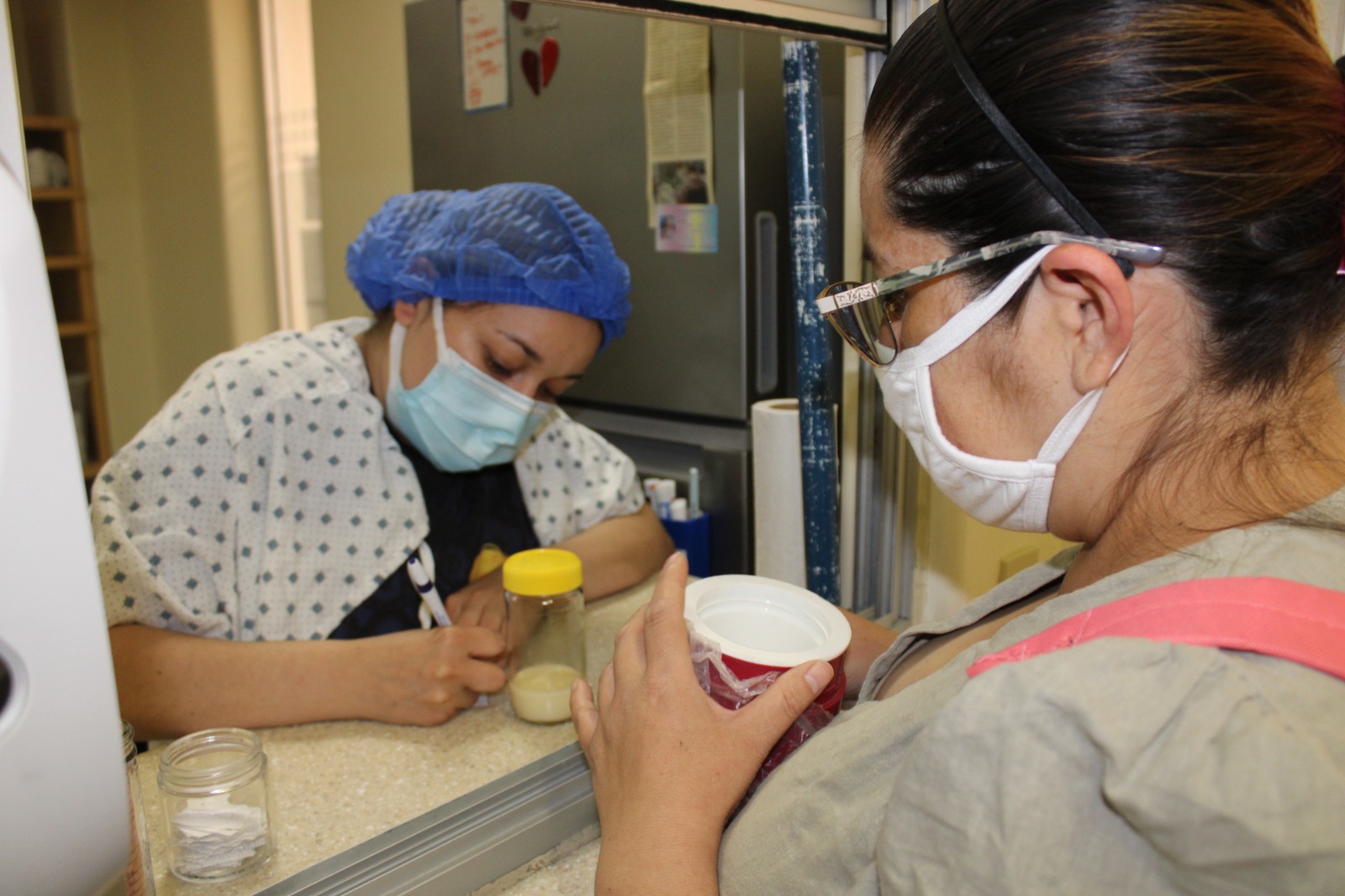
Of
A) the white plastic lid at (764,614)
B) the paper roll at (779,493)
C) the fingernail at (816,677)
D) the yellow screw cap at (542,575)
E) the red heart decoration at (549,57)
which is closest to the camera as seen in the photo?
the fingernail at (816,677)

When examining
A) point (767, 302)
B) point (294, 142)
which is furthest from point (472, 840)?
point (294, 142)

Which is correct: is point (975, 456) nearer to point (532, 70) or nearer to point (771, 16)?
point (771, 16)

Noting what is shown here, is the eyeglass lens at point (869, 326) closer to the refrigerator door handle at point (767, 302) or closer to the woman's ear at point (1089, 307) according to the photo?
the woman's ear at point (1089, 307)

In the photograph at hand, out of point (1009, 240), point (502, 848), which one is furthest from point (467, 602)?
point (1009, 240)

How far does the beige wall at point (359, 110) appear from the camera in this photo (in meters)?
2.18

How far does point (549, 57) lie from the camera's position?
1.57 metres

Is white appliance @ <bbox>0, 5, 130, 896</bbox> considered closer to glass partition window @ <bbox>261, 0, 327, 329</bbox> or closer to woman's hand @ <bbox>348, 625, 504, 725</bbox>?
woman's hand @ <bbox>348, 625, 504, 725</bbox>

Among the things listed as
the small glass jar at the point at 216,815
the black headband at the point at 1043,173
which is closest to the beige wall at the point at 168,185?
the small glass jar at the point at 216,815

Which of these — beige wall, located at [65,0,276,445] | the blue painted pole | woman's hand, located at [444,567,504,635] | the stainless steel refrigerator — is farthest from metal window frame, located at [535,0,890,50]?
beige wall, located at [65,0,276,445]

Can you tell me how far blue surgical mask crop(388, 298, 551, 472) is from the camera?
4.02ft

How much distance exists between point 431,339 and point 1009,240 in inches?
34.7

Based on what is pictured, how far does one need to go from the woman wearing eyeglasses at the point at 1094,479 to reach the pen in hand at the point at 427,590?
45cm

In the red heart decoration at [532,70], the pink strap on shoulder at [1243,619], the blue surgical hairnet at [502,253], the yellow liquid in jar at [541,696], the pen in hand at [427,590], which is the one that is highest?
the red heart decoration at [532,70]

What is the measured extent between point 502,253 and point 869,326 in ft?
2.10
